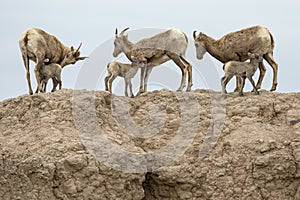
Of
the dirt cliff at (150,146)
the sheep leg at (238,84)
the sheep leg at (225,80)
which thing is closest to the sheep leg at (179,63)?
the sheep leg at (225,80)

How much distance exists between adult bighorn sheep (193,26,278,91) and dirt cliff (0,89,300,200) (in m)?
1.31

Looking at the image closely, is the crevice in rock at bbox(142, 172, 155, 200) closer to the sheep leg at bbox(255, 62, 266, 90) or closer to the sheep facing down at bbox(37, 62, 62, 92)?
the sheep facing down at bbox(37, 62, 62, 92)

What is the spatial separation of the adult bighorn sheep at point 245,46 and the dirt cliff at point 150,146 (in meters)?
1.31

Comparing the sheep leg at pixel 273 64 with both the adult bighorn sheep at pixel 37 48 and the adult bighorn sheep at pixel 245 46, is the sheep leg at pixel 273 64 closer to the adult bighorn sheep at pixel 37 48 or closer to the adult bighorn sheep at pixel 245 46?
the adult bighorn sheep at pixel 245 46

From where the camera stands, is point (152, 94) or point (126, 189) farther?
point (152, 94)

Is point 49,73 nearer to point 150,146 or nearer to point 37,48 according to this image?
point 37,48

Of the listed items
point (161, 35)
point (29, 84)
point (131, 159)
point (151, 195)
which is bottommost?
point (151, 195)

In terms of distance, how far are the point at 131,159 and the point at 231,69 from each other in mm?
3509

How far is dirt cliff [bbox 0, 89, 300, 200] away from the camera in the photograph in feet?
37.4

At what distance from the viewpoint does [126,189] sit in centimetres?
1164

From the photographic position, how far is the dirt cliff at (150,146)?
1141 cm

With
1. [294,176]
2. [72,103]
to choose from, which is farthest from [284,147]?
[72,103]

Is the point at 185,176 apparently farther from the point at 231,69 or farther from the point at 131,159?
the point at 231,69

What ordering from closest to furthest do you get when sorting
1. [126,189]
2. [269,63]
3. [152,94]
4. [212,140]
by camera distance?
[126,189]
[212,140]
[152,94]
[269,63]
